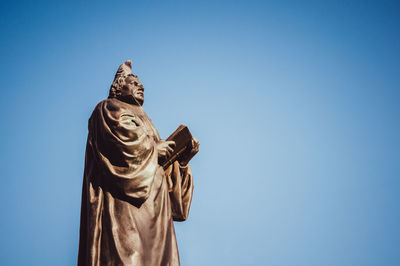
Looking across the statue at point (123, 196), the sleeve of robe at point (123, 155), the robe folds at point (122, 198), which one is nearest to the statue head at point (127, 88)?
the statue at point (123, 196)

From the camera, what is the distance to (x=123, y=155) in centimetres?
555

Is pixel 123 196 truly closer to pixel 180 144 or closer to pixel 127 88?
pixel 180 144

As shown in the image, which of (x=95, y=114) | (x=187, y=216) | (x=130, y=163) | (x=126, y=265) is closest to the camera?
(x=126, y=265)

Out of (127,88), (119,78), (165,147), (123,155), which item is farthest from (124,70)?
(123,155)

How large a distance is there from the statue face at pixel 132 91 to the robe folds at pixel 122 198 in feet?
1.84

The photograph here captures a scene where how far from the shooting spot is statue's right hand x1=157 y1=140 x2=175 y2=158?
20.1 ft

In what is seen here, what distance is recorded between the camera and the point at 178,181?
669 cm

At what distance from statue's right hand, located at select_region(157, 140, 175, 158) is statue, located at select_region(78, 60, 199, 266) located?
14 mm

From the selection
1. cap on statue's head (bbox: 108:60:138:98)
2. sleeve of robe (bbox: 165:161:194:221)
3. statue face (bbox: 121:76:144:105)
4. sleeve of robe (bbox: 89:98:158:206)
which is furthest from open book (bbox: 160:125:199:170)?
cap on statue's head (bbox: 108:60:138:98)

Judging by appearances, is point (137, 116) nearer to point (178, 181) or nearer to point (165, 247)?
point (178, 181)

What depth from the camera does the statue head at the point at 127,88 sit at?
6613mm

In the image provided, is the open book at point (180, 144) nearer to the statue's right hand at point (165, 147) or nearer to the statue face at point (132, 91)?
the statue's right hand at point (165, 147)

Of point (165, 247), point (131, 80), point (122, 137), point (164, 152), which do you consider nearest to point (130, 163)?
point (122, 137)

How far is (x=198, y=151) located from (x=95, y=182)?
1786mm
